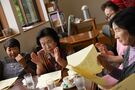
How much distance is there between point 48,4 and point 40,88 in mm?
3974

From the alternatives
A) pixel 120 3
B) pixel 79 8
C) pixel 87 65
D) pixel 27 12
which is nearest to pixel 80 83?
pixel 87 65

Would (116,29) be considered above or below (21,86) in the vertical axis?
above

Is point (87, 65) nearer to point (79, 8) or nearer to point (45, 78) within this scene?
point (45, 78)

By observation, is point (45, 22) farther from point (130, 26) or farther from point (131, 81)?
point (131, 81)

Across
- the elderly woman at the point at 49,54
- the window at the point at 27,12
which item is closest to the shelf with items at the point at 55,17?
the window at the point at 27,12

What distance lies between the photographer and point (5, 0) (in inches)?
167

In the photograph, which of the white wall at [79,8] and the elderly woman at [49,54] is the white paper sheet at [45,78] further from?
the white wall at [79,8]

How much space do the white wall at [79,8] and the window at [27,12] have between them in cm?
112

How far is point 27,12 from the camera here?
538 cm

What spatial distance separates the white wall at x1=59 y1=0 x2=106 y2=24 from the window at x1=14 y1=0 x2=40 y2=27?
1.12m

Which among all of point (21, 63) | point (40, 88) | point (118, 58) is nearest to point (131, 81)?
point (40, 88)

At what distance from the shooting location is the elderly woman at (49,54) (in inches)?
93.0

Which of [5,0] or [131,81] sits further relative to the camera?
[5,0]

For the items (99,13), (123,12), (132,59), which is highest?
(123,12)
